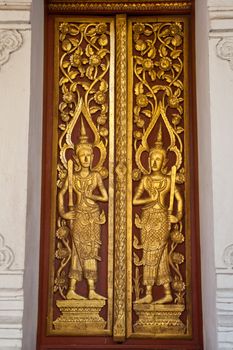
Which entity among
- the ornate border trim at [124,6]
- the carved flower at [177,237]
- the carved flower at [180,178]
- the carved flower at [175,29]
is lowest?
the carved flower at [177,237]

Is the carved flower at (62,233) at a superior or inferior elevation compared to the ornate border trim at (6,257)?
superior

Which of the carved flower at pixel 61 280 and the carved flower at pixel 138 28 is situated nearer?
the carved flower at pixel 61 280

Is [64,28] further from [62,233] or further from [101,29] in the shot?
[62,233]

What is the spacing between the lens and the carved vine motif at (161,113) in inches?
173

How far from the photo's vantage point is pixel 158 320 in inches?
169

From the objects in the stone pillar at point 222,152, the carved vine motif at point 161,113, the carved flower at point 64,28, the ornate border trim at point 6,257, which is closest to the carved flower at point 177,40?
the carved vine motif at point 161,113

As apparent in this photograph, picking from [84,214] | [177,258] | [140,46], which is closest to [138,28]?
[140,46]

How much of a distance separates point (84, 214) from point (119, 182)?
12.5 inches

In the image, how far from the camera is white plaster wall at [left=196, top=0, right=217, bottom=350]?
386cm

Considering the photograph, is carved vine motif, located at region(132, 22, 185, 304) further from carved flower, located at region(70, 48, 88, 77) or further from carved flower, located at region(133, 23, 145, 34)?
carved flower, located at region(70, 48, 88, 77)

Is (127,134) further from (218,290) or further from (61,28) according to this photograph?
(218,290)

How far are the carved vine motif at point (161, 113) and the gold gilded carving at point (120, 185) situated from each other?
83 millimetres

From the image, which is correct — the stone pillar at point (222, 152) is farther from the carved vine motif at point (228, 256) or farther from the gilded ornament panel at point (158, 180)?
the gilded ornament panel at point (158, 180)

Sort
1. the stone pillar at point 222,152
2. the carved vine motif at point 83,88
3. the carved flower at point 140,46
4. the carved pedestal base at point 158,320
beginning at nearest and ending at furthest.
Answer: the stone pillar at point 222,152 → the carved pedestal base at point 158,320 → the carved vine motif at point 83,88 → the carved flower at point 140,46
